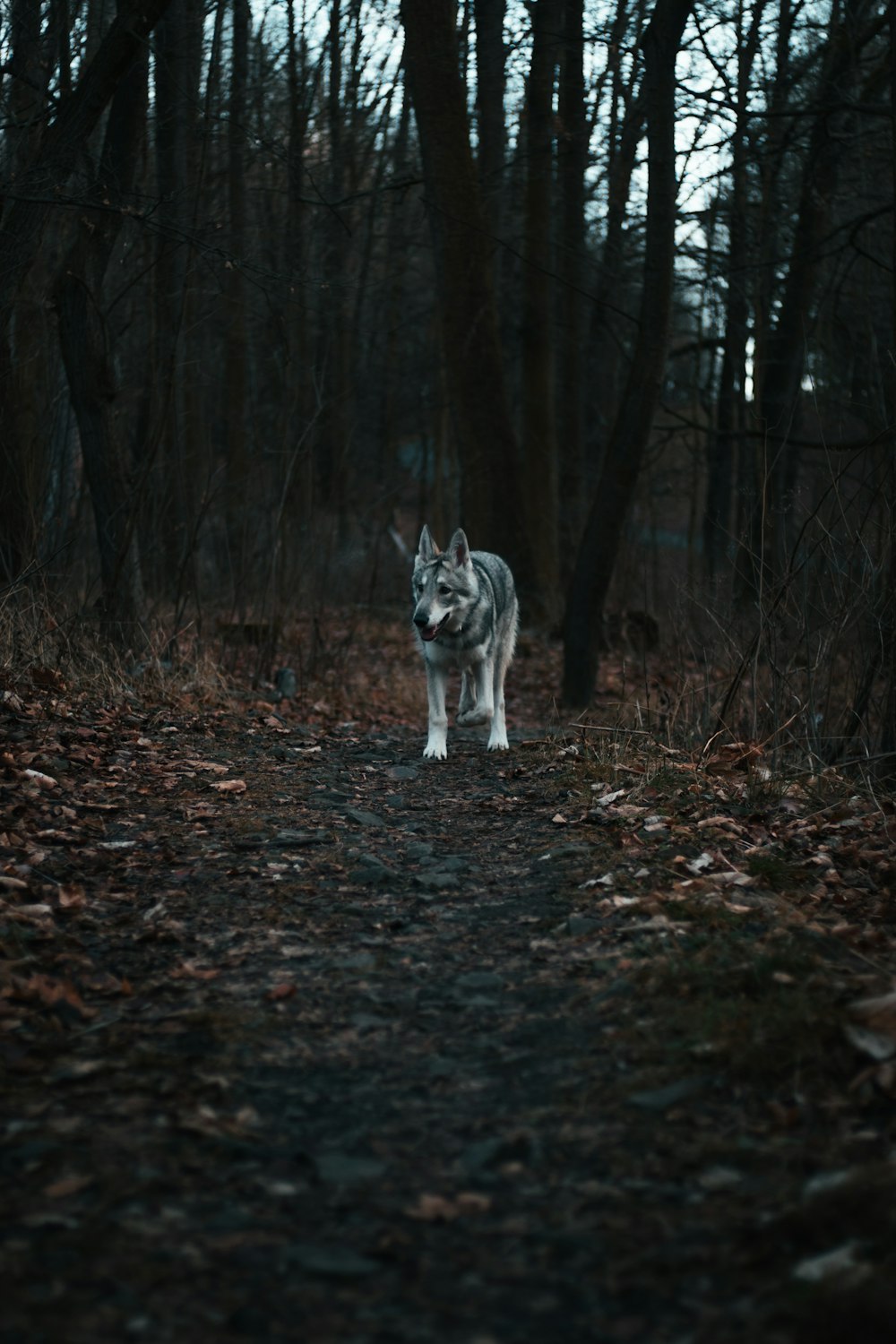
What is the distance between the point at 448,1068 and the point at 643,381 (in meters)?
9.72

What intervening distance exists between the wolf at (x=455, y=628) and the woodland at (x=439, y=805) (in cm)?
38

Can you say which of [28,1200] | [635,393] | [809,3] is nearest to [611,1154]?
[28,1200]

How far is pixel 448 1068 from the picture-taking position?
368cm

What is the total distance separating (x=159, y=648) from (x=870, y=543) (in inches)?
231

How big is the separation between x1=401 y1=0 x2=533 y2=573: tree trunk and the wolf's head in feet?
16.8

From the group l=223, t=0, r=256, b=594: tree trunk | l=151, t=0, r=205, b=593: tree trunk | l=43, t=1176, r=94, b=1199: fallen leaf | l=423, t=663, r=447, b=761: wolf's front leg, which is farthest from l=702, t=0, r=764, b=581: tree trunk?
l=43, t=1176, r=94, b=1199: fallen leaf

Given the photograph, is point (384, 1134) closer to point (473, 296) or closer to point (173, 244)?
point (173, 244)

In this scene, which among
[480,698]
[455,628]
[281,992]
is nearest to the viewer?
[281,992]

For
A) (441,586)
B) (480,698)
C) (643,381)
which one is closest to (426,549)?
(441,586)

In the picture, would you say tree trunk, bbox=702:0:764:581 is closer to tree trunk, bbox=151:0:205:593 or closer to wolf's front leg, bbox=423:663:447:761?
wolf's front leg, bbox=423:663:447:761

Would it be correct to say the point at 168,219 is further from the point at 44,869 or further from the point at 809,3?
the point at 809,3

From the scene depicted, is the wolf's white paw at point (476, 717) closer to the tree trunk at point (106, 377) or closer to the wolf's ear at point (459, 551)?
the wolf's ear at point (459, 551)

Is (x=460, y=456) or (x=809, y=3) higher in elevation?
(x=809, y=3)

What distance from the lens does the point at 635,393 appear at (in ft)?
40.3
